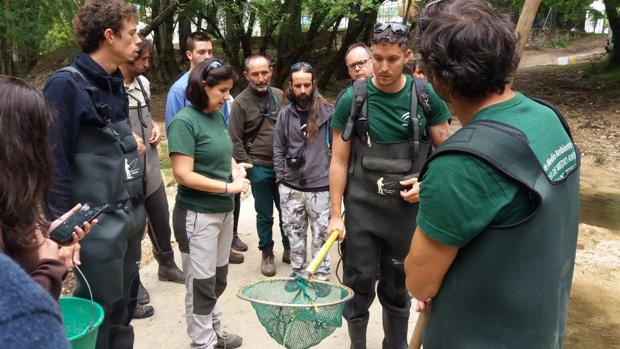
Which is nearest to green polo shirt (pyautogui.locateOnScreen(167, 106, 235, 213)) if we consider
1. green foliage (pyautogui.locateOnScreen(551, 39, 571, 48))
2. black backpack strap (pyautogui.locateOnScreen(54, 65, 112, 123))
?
black backpack strap (pyautogui.locateOnScreen(54, 65, 112, 123))

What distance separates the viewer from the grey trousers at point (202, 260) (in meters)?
3.15

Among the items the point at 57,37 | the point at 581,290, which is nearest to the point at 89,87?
the point at 581,290

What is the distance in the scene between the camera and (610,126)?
34.7 feet

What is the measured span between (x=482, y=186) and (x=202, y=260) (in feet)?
6.58

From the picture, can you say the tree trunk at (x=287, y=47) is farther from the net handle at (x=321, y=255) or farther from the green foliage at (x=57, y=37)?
the net handle at (x=321, y=255)

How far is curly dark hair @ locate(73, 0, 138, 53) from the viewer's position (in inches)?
101

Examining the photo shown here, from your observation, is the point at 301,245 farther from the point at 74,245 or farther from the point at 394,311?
the point at 74,245

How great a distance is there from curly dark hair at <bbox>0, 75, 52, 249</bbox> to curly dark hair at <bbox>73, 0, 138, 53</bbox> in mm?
893

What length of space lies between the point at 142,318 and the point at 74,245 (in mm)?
2063

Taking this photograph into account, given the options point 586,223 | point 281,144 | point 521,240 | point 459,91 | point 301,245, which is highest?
point 459,91

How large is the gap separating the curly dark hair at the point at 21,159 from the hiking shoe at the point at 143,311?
7.94 ft

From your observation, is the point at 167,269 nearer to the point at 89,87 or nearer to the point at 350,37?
the point at 89,87

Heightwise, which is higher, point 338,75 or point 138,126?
point 138,126

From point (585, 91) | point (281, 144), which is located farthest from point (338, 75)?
point (281, 144)
